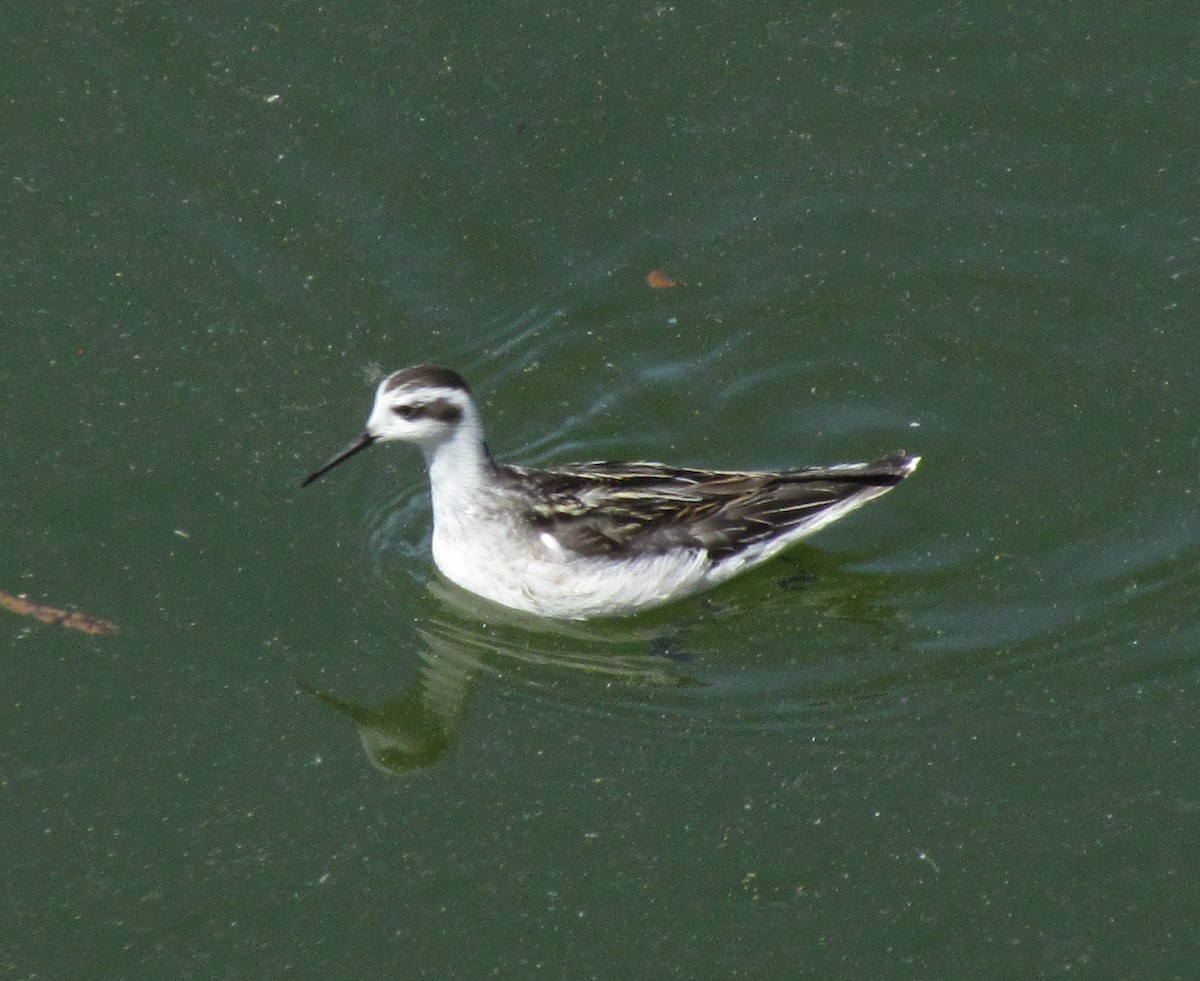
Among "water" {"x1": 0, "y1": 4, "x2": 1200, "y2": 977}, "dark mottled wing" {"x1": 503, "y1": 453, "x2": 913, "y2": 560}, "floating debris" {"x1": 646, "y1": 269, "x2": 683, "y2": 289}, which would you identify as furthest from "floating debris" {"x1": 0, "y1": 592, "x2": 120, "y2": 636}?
"floating debris" {"x1": 646, "y1": 269, "x2": 683, "y2": 289}

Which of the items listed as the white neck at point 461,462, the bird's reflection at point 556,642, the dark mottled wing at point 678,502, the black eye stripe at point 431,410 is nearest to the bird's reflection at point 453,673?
the bird's reflection at point 556,642

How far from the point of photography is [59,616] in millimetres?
9602

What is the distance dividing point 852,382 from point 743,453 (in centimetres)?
81

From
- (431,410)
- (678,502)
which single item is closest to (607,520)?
(678,502)

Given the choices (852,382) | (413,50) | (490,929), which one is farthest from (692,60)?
(490,929)

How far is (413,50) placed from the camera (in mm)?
12461

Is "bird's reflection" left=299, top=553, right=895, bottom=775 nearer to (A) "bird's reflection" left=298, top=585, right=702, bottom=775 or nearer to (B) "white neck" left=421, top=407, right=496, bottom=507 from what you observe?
(A) "bird's reflection" left=298, top=585, right=702, bottom=775

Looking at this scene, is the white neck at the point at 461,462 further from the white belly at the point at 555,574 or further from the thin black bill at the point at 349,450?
the thin black bill at the point at 349,450

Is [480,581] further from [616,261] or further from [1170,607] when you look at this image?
[1170,607]

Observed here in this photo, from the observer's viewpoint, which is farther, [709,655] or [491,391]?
[491,391]

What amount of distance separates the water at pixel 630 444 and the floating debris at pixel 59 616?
54mm

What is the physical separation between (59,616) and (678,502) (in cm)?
304

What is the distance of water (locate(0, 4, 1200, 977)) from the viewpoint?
28.1 ft

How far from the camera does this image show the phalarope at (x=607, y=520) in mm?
9758
